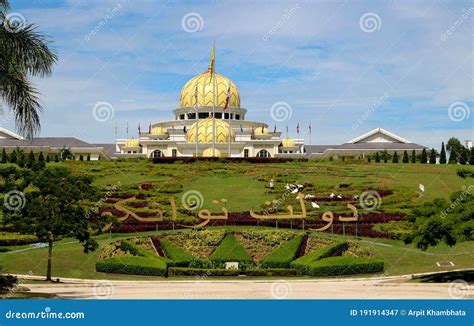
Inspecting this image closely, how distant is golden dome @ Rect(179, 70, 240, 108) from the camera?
66.6m

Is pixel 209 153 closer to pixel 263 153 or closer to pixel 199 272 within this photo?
pixel 263 153

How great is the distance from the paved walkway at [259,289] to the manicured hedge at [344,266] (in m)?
0.85

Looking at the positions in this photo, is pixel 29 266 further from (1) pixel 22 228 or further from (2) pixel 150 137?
(2) pixel 150 137

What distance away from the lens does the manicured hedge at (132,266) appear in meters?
22.3

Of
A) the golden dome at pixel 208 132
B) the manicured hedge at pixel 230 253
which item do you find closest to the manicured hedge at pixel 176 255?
the manicured hedge at pixel 230 253

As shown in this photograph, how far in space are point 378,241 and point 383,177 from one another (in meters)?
17.2

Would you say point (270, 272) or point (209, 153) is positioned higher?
point (209, 153)

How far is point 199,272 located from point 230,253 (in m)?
2.72

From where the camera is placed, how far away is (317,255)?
952 inches

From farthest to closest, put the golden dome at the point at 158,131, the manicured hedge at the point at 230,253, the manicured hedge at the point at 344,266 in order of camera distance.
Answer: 1. the golden dome at the point at 158,131
2. the manicured hedge at the point at 230,253
3. the manicured hedge at the point at 344,266

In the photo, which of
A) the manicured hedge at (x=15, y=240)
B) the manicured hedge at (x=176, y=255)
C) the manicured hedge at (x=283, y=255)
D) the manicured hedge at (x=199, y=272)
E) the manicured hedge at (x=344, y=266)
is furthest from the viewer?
the manicured hedge at (x=15, y=240)

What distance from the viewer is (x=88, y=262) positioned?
24.2m

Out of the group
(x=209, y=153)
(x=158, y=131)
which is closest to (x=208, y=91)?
(x=158, y=131)

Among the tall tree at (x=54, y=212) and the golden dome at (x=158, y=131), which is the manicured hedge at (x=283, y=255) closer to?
the tall tree at (x=54, y=212)
